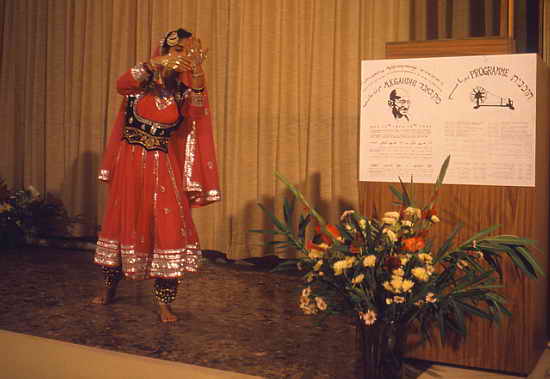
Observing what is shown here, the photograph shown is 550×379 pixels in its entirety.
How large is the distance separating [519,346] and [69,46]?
420cm

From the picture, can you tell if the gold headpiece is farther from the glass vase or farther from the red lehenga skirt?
the glass vase

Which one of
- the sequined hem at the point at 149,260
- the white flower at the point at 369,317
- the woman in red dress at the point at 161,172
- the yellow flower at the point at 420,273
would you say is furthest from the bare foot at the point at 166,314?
the yellow flower at the point at 420,273

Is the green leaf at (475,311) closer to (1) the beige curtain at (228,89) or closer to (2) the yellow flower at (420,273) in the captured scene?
(2) the yellow flower at (420,273)

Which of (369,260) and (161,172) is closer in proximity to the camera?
(369,260)

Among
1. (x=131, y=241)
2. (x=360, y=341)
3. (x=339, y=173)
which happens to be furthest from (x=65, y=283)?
(x=360, y=341)

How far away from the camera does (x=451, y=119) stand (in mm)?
2211

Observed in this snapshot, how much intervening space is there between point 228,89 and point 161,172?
1.73 m

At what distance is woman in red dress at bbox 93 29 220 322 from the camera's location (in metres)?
2.79

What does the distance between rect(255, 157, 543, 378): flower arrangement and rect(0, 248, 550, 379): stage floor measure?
50 centimetres

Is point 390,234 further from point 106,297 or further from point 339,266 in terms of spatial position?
point 106,297

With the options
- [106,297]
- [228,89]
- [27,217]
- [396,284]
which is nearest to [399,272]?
[396,284]

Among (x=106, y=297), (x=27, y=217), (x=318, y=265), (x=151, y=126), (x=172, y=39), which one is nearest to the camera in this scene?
(x=318, y=265)

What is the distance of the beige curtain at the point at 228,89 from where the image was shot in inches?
163

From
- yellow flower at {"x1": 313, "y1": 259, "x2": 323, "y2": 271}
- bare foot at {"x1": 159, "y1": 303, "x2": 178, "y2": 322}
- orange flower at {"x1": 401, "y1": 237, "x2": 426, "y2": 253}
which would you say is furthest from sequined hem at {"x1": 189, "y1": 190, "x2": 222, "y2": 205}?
orange flower at {"x1": 401, "y1": 237, "x2": 426, "y2": 253}
